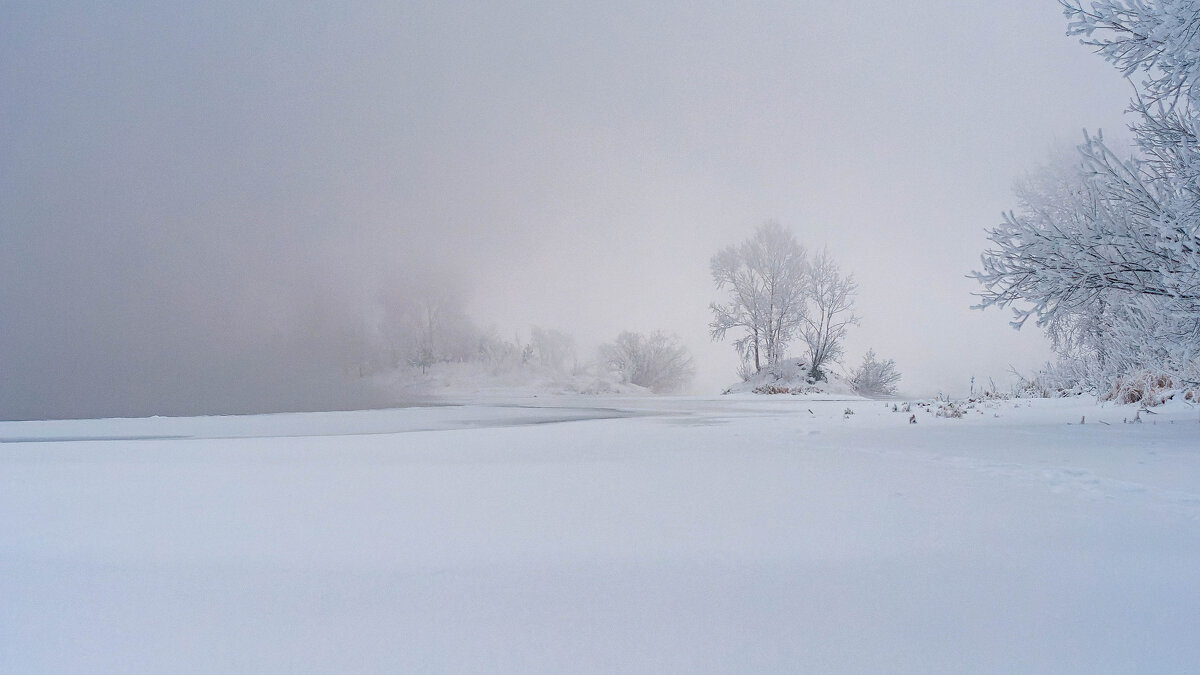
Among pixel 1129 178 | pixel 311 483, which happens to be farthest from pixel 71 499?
pixel 1129 178

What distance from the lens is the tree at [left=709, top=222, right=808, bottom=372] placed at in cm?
2162

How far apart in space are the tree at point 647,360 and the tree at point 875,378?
21.4 ft

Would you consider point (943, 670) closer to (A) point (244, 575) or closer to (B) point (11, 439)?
(A) point (244, 575)

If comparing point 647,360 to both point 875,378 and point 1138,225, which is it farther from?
point 1138,225

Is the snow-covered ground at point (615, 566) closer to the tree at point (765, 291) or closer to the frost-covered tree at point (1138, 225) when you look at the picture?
the frost-covered tree at point (1138, 225)

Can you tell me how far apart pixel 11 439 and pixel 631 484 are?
624 centimetres

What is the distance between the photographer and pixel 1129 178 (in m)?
4.41

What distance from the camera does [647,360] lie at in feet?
78.7

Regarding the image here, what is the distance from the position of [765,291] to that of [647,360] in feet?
16.9

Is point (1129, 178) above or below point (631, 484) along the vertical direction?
above

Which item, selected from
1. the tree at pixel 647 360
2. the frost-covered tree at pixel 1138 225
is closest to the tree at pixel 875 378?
the tree at pixel 647 360

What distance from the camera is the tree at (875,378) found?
66.5 ft

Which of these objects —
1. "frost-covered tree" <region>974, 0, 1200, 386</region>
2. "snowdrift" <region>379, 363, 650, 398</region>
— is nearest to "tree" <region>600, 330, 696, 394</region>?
"snowdrift" <region>379, 363, 650, 398</region>

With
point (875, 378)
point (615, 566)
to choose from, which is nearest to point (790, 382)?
point (875, 378)
